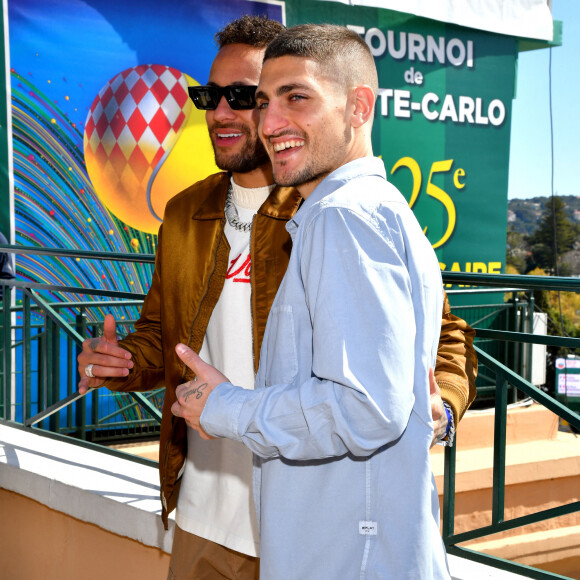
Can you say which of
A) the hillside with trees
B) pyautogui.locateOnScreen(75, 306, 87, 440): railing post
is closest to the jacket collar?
pyautogui.locateOnScreen(75, 306, 87, 440): railing post

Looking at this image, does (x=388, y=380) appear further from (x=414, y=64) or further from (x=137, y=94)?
(x=414, y=64)

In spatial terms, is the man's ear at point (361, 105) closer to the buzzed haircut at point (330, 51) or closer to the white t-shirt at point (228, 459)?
the buzzed haircut at point (330, 51)

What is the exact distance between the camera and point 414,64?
10.3m

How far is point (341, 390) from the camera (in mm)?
1183

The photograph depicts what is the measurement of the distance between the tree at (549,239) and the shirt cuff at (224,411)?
40120 millimetres

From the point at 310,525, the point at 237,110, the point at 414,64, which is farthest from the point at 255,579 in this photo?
the point at 414,64

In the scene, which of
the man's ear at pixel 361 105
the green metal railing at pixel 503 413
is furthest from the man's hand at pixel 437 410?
the green metal railing at pixel 503 413

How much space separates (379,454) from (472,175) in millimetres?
10024

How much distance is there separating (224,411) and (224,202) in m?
0.85

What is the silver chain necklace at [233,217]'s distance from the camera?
2.02m

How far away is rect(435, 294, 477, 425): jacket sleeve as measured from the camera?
162 centimetres

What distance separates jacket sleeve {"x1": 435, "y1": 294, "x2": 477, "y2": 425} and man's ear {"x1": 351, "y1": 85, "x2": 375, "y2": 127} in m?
0.49

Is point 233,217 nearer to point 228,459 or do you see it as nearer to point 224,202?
point 224,202

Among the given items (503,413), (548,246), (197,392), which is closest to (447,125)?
(503,413)
